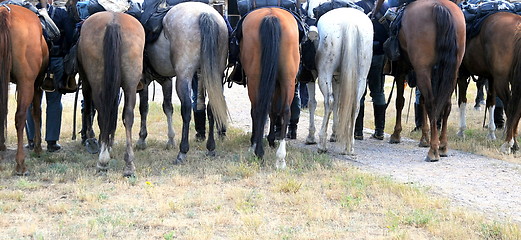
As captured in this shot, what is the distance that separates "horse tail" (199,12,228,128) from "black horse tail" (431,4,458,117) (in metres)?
2.49

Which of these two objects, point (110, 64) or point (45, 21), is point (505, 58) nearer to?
point (110, 64)

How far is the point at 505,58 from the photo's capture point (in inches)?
333

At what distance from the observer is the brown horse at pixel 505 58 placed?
8328 millimetres

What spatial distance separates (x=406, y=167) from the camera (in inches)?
310

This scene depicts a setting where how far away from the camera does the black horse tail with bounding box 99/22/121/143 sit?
22.3 ft

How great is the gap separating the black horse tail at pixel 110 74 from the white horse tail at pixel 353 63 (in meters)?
2.75

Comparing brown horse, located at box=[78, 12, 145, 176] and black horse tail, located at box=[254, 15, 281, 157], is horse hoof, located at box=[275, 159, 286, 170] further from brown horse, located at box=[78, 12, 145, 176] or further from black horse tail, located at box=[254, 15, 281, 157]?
brown horse, located at box=[78, 12, 145, 176]

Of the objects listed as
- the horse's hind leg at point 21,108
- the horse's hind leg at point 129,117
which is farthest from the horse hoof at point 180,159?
the horse's hind leg at point 21,108

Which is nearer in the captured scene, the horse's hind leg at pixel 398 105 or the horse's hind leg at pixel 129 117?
the horse's hind leg at pixel 129 117

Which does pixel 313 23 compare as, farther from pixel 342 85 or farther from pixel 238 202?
pixel 238 202

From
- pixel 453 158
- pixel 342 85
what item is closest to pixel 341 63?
pixel 342 85

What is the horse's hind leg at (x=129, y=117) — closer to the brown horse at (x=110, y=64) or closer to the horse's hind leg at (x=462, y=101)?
the brown horse at (x=110, y=64)

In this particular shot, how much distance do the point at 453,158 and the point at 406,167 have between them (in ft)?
2.89

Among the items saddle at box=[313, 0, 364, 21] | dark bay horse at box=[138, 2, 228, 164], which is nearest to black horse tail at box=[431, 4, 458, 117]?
saddle at box=[313, 0, 364, 21]
